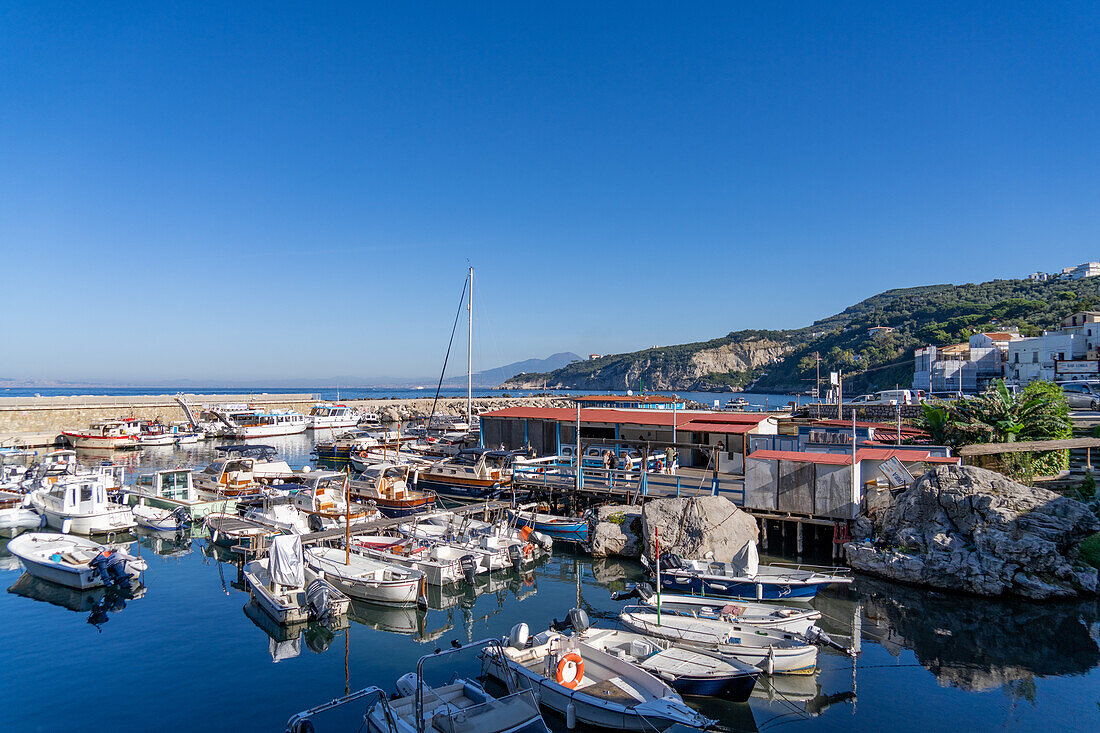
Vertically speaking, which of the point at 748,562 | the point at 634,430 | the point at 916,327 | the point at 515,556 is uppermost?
the point at 916,327

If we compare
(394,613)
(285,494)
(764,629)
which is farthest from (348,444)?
(764,629)

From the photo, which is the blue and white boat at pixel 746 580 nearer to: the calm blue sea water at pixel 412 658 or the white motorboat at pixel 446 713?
the calm blue sea water at pixel 412 658

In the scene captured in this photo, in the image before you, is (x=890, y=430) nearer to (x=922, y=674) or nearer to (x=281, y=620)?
(x=922, y=674)

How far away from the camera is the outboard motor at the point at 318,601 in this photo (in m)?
16.7

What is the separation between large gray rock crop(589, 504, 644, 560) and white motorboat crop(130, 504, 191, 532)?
729 inches

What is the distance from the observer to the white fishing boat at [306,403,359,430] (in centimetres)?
7906

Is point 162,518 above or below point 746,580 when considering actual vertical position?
below

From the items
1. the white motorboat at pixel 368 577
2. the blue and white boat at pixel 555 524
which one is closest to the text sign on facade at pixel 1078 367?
the blue and white boat at pixel 555 524

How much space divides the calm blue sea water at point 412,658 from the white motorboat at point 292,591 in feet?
1.58

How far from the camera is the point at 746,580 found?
17703 mm

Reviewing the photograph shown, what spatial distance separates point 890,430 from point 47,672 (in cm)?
3705

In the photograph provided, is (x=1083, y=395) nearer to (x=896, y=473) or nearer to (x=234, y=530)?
(x=896, y=473)

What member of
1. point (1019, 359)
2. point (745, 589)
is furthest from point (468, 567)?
point (1019, 359)

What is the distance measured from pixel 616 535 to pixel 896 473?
35.9 feet
